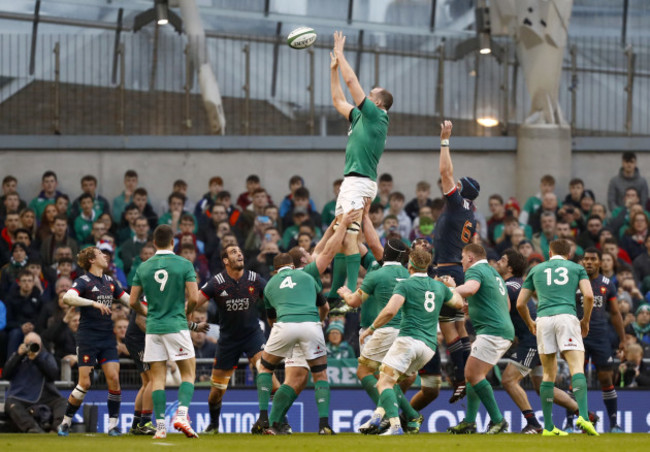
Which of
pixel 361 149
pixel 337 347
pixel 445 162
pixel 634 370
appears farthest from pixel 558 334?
pixel 337 347

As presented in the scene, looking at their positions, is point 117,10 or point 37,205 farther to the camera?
point 117,10

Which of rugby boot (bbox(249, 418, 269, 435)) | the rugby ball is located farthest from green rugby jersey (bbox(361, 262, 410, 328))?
the rugby ball

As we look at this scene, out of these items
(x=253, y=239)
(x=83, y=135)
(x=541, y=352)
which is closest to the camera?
(x=541, y=352)

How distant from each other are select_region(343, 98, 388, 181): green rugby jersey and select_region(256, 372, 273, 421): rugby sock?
260 cm

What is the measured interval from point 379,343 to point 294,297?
1.21 metres

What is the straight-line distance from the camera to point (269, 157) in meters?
26.9

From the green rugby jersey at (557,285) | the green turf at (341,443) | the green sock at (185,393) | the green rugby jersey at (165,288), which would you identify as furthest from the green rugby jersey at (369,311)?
the green sock at (185,393)

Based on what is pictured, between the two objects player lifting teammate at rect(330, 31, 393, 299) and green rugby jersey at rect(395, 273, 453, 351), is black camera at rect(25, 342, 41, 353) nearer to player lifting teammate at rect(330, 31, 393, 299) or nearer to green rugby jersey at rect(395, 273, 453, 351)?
player lifting teammate at rect(330, 31, 393, 299)

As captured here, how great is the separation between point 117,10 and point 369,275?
45.7 feet

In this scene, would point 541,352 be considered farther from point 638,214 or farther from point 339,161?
point 339,161

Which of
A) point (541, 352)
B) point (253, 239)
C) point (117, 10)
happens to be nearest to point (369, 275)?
point (541, 352)

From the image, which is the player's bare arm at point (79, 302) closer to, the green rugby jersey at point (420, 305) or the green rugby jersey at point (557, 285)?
the green rugby jersey at point (420, 305)

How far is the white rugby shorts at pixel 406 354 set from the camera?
14891 mm

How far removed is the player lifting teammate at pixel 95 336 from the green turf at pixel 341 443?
125cm
